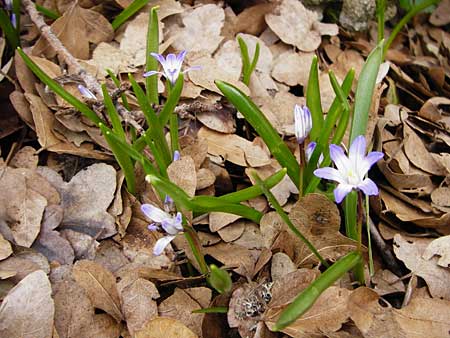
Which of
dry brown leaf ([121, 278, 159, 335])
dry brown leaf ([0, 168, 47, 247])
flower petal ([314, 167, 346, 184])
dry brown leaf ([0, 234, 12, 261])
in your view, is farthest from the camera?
dry brown leaf ([0, 168, 47, 247])

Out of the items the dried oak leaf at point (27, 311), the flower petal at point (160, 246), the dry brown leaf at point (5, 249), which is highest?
the flower petal at point (160, 246)

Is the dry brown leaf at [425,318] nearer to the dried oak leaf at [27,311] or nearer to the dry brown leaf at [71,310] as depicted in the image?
the dry brown leaf at [71,310]

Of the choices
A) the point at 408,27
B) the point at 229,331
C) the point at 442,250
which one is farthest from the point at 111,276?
the point at 408,27

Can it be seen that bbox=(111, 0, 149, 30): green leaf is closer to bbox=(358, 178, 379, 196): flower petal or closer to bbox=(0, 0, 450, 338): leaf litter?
bbox=(0, 0, 450, 338): leaf litter

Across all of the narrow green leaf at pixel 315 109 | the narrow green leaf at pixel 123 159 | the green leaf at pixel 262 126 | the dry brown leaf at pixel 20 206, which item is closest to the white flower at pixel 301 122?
the green leaf at pixel 262 126

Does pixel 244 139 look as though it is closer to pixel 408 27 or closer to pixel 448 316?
pixel 448 316

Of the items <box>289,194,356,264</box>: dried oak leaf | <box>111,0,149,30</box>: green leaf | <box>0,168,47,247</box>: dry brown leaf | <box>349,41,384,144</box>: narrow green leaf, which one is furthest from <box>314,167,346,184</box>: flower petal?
<box>111,0,149,30</box>: green leaf
